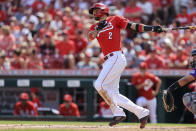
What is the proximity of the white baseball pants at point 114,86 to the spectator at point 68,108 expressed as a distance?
4268 mm

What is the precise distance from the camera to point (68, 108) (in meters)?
11.9

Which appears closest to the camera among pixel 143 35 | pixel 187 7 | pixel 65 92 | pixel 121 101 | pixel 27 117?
pixel 121 101

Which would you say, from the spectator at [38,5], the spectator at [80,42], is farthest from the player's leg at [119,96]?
the spectator at [38,5]

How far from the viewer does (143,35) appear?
44.9 ft

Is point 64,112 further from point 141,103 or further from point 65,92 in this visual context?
point 141,103

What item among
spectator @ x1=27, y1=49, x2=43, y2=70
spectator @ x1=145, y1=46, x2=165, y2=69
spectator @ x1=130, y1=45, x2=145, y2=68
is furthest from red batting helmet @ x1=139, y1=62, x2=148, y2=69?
spectator @ x1=27, y1=49, x2=43, y2=70

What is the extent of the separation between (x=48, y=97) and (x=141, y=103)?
8.28 feet

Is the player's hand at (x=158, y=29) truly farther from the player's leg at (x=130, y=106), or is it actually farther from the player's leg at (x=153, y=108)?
the player's leg at (x=153, y=108)

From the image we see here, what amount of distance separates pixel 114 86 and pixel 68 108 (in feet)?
14.6

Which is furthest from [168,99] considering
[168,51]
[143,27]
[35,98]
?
[35,98]

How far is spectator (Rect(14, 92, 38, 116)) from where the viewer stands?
12094mm

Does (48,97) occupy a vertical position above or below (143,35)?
below

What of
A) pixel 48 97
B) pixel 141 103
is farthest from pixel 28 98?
pixel 141 103

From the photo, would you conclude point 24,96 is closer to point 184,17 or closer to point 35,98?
point 35,98
